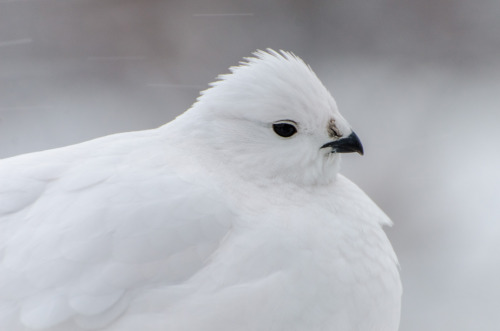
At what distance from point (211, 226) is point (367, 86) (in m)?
2.13

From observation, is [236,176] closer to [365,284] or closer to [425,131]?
[365,284]

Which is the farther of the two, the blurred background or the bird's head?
the blurred background

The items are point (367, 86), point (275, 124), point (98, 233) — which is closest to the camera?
point (98, 233)

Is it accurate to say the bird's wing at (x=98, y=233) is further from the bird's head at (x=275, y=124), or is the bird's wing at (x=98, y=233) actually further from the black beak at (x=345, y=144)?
the black beak at (x=345, y=144)

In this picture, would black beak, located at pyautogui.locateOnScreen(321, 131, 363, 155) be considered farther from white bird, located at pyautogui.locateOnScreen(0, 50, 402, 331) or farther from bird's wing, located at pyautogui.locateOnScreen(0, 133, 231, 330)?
bird's wing, located at pyautogui.locateOnScreen(0, 133, 231, 330)

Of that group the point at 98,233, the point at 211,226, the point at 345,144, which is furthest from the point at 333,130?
the point at 98,233

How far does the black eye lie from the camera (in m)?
1.30

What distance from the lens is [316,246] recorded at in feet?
3.94

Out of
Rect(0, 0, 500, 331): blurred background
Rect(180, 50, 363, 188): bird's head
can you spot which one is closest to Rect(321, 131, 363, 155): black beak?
Rect(180, 50, 363, 188): bird's head

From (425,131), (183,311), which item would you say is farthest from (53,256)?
(425,131)

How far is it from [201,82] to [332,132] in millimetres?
1624

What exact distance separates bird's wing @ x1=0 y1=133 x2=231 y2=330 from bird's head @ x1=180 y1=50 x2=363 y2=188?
0.31 ft

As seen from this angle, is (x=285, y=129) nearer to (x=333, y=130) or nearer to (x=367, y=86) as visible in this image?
(x=333, y=130)

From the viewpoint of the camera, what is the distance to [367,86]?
3201 mm
